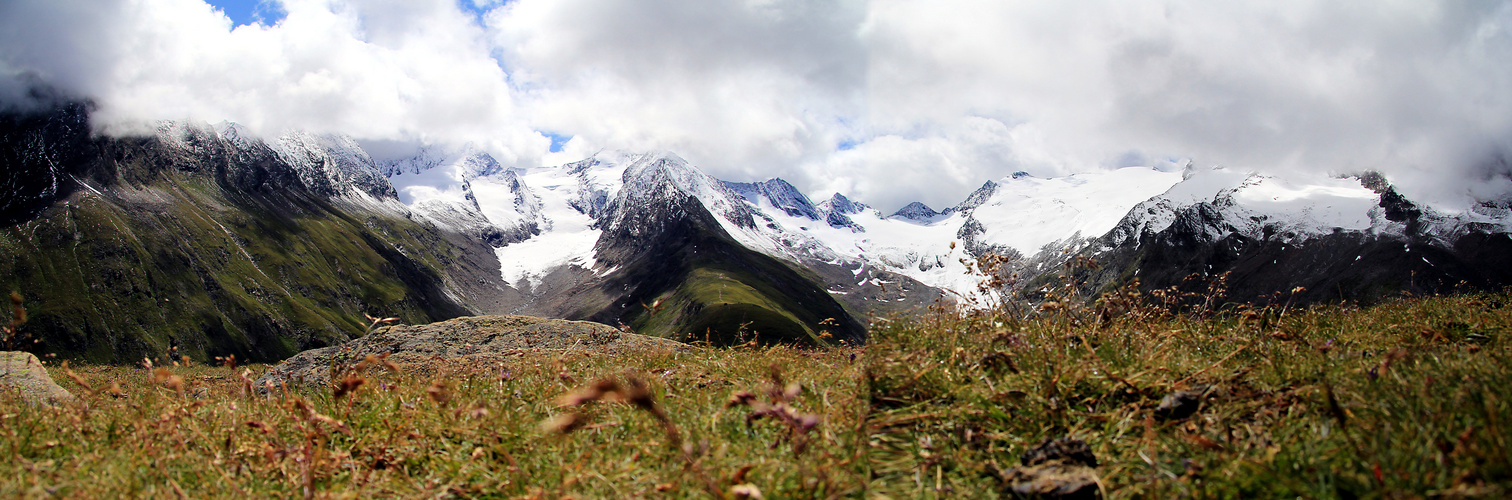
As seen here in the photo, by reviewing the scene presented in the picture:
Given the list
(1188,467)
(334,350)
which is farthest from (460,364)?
(1188,467)

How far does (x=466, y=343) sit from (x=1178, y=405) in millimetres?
10928

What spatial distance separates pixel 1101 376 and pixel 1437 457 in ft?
6.96

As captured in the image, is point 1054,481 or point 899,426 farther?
point 899,426

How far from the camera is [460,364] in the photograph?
840 cm

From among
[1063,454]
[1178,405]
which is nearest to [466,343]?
[1063,454]

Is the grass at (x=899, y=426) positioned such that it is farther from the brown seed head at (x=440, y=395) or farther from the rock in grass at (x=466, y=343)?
the rock in grass at (x=466, y=343)

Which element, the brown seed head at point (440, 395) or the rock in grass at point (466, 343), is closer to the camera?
the brown seed head at point (440, 395)

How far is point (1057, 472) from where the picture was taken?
153 inches

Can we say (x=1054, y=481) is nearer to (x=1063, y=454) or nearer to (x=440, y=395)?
(x=1063, y=454)

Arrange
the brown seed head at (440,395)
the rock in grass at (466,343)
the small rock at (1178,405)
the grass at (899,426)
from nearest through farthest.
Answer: the grass at (899,426)
the small rock at (1178,405)
the brown seed head at (440,395)
the rock in grass at (466,343)

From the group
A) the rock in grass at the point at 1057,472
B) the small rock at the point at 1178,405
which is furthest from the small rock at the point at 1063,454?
the small rock at the point at 1178,405

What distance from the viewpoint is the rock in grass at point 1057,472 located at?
3.68 meters

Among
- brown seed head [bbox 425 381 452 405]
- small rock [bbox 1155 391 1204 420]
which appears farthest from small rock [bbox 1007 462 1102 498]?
brown seed head [bbox 425 381 452 405]

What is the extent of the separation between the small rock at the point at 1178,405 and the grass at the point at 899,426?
10 centimetres
